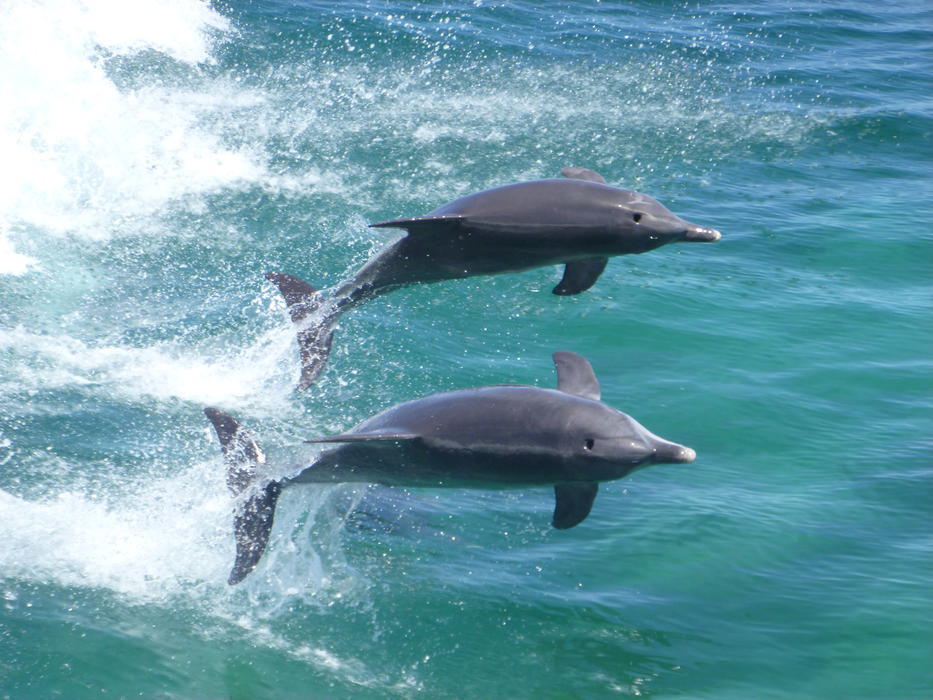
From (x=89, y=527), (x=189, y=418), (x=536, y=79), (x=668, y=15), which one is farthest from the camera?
(x=668, y=15)

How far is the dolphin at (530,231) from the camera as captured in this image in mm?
7613

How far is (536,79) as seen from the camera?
69.4 feet

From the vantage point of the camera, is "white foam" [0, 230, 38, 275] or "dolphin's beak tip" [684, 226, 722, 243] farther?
"white foam" [0, 230, 38, 275]

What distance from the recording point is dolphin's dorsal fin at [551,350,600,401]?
7590mm

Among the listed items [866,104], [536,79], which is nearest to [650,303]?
[536,79]

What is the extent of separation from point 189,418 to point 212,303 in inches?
94.3

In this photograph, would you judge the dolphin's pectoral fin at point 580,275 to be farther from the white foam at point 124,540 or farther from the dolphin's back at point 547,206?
the white foam at point 124,540

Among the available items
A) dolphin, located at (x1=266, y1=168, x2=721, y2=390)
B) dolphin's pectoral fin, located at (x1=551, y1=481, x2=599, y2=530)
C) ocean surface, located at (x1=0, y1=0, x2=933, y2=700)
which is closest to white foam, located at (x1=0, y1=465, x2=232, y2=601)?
ocean surface, located at (x1=0, y1=0, x2=933, y2=700)

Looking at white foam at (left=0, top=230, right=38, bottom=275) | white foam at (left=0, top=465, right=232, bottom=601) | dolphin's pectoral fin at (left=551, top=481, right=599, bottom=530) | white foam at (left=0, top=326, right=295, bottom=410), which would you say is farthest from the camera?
white foam at (left=0, top=230, right=38, bottom=275)

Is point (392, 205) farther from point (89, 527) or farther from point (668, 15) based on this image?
point (668, 15)

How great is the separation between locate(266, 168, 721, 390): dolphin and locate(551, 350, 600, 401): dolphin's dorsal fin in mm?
721

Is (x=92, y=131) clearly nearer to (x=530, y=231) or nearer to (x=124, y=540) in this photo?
(x=124, y=540)

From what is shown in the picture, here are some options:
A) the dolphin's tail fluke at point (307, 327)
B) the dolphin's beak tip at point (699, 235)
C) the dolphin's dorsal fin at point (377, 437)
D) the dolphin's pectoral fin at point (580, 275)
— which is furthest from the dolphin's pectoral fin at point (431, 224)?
the dolphin's beak tip at point (699, 235)

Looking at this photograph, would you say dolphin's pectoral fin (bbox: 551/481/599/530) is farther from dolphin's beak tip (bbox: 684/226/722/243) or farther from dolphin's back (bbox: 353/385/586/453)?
dolphin's beak tip (bbox: 684/226/722/243)
